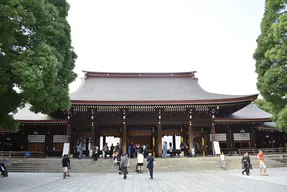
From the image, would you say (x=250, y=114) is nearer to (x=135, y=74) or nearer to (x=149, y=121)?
(x=149, y=121)

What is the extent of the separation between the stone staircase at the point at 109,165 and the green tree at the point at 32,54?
6573 mm

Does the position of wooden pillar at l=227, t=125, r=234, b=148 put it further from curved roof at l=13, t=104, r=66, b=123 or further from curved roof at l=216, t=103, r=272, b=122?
curved roof at l=13, t=104, r=66, b=123

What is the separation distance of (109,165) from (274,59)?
524 inches

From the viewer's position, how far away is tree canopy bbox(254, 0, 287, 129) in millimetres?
13617

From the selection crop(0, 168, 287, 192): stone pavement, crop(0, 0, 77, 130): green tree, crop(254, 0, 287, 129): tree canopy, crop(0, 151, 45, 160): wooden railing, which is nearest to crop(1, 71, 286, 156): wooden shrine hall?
crop(0, 151, 45, 160): wooden railing

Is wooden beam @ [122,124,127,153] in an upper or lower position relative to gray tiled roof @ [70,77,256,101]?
lower

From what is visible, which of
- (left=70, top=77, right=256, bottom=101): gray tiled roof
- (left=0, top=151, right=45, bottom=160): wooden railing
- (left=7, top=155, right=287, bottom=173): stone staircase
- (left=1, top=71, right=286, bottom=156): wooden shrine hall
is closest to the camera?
(left=7, top=155, right=287, bottom=173): stone staircase

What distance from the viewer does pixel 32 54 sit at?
9719 millimetres

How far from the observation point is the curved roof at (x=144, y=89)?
73.9ft

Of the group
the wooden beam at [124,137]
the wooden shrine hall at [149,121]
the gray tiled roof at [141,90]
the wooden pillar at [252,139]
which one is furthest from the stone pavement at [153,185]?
the wooden pillar at [252,139]

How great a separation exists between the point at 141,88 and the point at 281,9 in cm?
1560

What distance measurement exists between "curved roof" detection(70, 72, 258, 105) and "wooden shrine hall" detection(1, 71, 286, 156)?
3.4 inches

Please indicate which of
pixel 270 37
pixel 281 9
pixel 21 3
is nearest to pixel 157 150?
pixel 270 37

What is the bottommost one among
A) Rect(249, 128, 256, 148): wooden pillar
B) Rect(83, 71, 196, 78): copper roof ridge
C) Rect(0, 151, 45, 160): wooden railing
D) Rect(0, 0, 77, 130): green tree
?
Rect(0, 151, 45, 160): wooden railing
